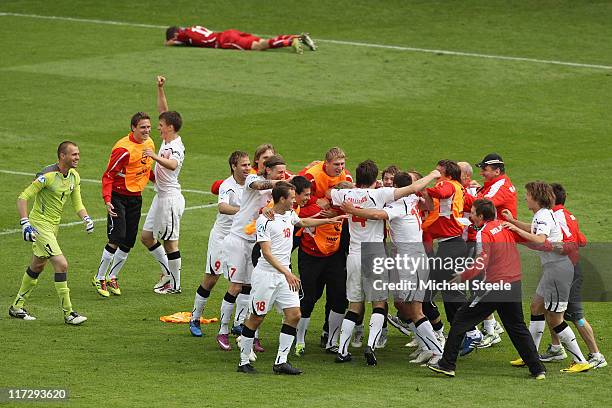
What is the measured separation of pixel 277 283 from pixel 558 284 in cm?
302

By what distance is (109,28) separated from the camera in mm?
38562

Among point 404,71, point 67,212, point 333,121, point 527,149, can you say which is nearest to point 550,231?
point 67,212

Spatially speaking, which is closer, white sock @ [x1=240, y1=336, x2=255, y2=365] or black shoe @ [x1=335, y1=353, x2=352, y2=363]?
white sock @ [x1=240, y1=336, x2=255, y2=365]

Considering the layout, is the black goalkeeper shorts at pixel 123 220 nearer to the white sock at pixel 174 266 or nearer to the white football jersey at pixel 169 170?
the white football jersey at pixel 169 170

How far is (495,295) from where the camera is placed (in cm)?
1295

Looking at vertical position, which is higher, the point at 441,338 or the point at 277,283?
the point at 277,283

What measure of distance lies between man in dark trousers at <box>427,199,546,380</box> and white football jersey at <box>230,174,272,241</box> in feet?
8.15

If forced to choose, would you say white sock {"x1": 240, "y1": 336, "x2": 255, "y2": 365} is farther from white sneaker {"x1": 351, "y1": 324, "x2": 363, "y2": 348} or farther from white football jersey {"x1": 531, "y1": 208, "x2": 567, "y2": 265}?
white football jersey {"x1": 531, "y1": 208, "x2": 567, "y2": 265}

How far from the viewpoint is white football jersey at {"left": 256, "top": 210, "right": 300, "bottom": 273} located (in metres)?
13.0

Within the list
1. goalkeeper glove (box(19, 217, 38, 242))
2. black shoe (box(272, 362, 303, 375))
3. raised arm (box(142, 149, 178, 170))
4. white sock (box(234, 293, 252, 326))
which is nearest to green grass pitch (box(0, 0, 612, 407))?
black shoe (box(272, 362, 303, 375))

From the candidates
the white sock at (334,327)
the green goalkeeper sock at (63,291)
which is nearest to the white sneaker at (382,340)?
the white sock at (334,327)

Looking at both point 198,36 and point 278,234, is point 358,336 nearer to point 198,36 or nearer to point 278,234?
point 278,234

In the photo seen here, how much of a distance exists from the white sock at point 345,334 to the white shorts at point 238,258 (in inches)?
54.2

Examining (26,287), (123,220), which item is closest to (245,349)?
(26,287)
